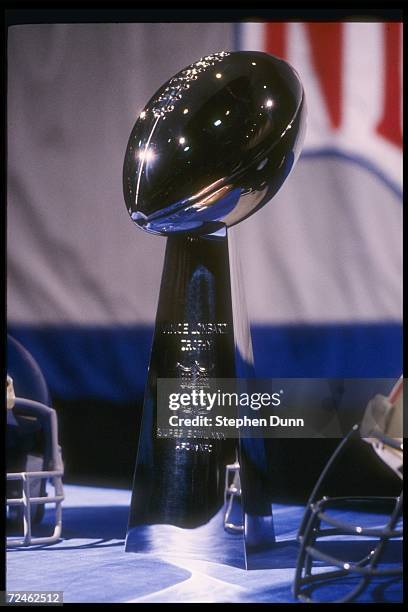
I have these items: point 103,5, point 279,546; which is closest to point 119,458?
point 279,546

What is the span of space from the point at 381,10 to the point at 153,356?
3.55ft

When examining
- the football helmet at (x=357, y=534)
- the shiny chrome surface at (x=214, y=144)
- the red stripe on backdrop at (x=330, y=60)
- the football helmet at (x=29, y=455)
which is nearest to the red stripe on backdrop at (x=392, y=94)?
the red stripe on backdrop at (x=330, y=60)

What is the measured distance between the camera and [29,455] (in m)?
2.00

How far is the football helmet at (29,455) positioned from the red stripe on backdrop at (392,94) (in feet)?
3.74

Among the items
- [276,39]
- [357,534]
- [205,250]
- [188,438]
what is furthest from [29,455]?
[276,39]

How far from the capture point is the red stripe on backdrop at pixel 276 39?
1989 mm

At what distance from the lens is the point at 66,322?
6.69 ft


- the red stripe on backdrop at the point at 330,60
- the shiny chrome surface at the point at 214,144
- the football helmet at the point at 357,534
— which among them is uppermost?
the red stripe on backdrop at the point at 330,60

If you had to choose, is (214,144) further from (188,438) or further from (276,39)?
(188,438)

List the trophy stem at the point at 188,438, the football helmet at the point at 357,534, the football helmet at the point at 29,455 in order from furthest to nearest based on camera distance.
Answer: the football helmet at the point at 29,455 → the trophy stem at the point at 188,438 → the football helmet at the point at 357,534

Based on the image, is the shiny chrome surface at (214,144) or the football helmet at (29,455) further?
the football helmet at (29,455)

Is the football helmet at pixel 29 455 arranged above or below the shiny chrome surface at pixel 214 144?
below

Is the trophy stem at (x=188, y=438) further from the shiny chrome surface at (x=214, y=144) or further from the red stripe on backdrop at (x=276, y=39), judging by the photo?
the red stripe on backdrop at (x=276, y=39)

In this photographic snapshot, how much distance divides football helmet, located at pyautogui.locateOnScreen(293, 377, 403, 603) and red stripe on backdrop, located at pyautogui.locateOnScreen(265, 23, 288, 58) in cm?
93
